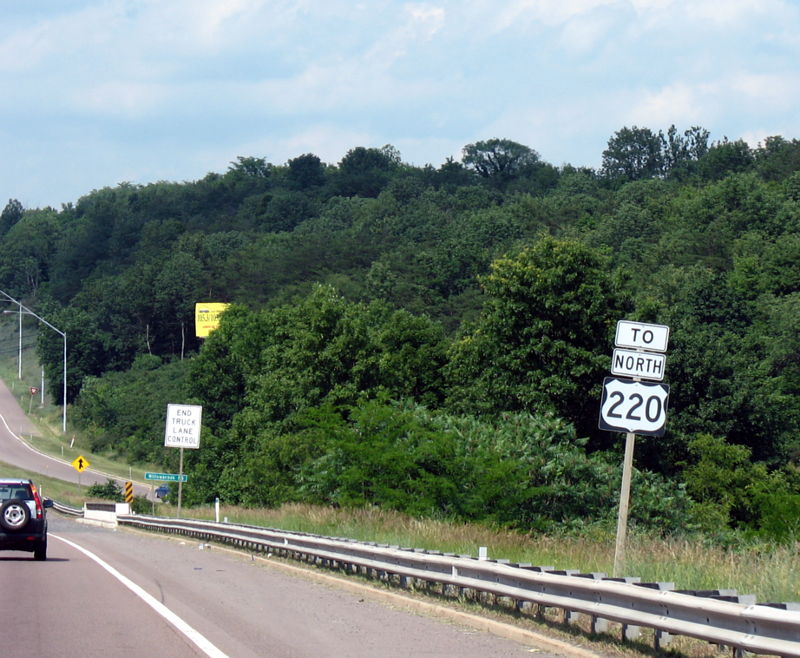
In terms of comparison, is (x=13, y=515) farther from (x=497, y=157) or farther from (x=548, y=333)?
(x=497, y=157)

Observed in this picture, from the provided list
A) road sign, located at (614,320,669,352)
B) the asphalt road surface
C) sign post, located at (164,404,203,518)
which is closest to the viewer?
the asphalt road surface

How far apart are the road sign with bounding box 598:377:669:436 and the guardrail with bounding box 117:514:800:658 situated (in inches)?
85.6

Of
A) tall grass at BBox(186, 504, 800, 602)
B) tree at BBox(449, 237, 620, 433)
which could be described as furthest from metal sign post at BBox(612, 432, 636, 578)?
tree at BBox(449, 237, 620, 433)

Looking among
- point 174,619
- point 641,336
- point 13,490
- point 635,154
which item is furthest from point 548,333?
point 635,154

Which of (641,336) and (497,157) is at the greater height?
(497,157)

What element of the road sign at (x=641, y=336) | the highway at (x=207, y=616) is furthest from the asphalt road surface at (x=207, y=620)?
the road sign at (x=641, y=336)

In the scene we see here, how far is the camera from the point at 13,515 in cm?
2128

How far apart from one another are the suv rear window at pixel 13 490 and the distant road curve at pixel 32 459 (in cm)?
5226

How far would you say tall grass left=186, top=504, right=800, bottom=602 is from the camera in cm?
1109

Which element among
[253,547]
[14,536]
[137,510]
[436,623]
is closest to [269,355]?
[137,510]

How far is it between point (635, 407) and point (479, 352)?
3654 cm

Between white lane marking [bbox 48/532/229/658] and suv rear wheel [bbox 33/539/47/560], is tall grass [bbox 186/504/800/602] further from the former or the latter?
suv rear wheel [bbox 33/539/47/560]

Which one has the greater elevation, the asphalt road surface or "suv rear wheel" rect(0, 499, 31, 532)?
the asphalt road surface

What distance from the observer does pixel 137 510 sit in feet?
213
